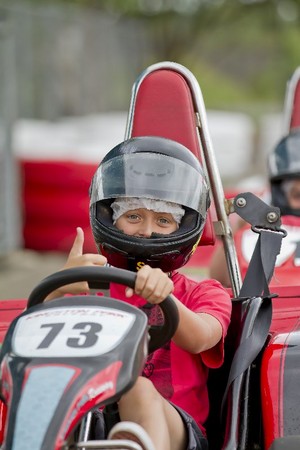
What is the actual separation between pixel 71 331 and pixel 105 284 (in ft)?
0.63

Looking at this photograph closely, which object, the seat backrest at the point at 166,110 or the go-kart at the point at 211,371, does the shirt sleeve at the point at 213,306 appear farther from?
the seat backrest at the point at 166,110

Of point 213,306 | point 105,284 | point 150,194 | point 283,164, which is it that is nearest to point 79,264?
point 105,284

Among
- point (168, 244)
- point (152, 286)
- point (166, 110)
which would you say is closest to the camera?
point (152, 286)

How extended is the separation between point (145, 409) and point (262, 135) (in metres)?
12.7

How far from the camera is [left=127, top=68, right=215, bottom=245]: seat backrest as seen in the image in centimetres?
376

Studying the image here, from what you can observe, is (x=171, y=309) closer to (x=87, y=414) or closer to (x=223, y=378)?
(x=87, y=414)

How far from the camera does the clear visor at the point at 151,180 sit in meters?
3.04

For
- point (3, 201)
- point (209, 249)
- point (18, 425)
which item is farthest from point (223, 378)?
point (3, 201)

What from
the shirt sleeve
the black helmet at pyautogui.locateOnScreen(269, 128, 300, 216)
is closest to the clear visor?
the shirt sleeve

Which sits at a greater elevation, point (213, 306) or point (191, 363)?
point (213, 306)

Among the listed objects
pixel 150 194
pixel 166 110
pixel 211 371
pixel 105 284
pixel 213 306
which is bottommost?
pixel 211 371

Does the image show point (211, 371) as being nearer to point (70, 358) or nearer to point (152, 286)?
point (152, 286)

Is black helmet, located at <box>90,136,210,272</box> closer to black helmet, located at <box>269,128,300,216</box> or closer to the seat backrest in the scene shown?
the seat backrest

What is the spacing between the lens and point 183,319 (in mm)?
2811
